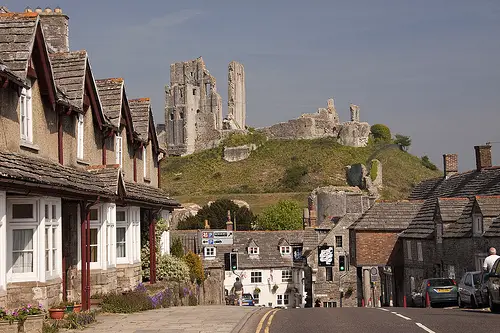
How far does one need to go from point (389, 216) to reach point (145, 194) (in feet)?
88.9

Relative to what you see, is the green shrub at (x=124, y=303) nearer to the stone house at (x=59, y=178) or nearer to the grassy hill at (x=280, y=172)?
the stone house at (x=59, y=178)

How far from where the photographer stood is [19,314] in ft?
50.6

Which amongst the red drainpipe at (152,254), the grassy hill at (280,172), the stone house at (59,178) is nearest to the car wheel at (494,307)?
the stone house at (59,178)

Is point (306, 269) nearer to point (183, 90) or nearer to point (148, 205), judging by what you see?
point (148, 205)

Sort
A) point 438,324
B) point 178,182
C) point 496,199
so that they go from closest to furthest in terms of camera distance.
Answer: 1. point 438,324
2. point 496,199
3. point 178,182

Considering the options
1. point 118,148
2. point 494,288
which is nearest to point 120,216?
point 118,148

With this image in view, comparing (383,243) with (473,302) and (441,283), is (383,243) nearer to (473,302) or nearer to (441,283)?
(441,283)

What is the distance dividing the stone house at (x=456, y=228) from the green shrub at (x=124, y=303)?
56.5 feet

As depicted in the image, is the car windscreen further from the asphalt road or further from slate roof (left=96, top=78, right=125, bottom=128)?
slate roof (left=96, top=78, right=125, bottom=128)

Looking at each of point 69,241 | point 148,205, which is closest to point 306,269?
point 148,205

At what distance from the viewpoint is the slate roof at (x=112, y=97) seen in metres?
28.3

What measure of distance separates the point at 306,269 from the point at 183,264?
3921 centimetres

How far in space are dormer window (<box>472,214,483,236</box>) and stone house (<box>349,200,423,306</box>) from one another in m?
13.7

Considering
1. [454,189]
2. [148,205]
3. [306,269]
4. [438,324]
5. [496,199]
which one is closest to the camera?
[438,324]
